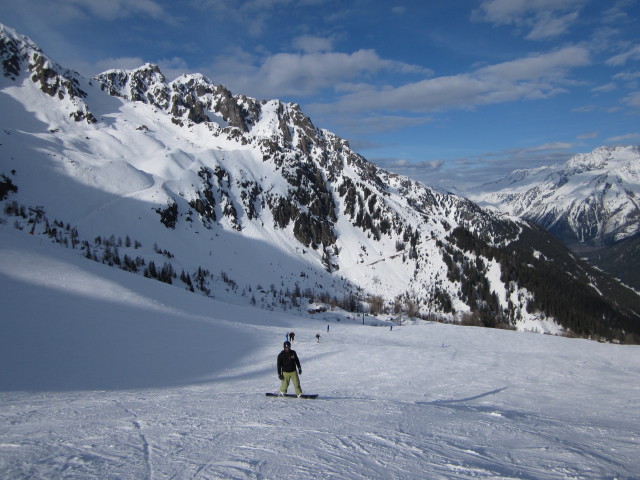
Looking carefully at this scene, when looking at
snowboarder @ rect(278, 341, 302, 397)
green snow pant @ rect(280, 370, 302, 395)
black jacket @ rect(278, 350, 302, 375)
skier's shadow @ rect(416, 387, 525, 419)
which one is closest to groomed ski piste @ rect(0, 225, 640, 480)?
skier's shadow @ rect(416, 387, 525, 419)

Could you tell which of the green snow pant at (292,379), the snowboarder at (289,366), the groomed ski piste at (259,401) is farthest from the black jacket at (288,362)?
the groomed ski piste at (259,401)

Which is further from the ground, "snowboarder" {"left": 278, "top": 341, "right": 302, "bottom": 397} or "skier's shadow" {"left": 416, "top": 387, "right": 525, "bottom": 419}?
"snowboarder" {"left": 278, "top": 341, "right": 302, "bottom": 397}

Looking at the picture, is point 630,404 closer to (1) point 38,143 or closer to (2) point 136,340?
(2) point 136,340

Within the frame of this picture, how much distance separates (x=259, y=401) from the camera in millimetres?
A: 14938

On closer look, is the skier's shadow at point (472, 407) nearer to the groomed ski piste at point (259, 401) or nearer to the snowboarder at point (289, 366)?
the groomed ski piste at point (259, 401)

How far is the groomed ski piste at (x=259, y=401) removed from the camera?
7961 mm

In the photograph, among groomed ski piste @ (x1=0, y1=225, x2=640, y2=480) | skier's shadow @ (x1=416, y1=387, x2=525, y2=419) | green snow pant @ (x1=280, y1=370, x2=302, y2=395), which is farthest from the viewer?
green snow pant @ (x1=280, y1=370, x2=302, y2=395)

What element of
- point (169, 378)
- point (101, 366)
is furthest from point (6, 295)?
point (169, 378)

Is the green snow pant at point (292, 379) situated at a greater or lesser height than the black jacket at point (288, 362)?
lesser

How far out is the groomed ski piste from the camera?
26.1ft

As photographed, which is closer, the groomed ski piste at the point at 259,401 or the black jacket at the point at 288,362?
the groomed ski piste at the point at 259,401

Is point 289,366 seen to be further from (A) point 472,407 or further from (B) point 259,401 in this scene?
(A) point 472,407

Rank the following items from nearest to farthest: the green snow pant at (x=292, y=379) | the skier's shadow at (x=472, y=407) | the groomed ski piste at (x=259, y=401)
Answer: the groomed ski piste at (x=259, y=401) → the skier's shadow at (x=472, y=407) → the green snow pant at (x=292, y=379)

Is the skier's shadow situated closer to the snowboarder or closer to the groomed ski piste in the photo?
the groomed ski piste
